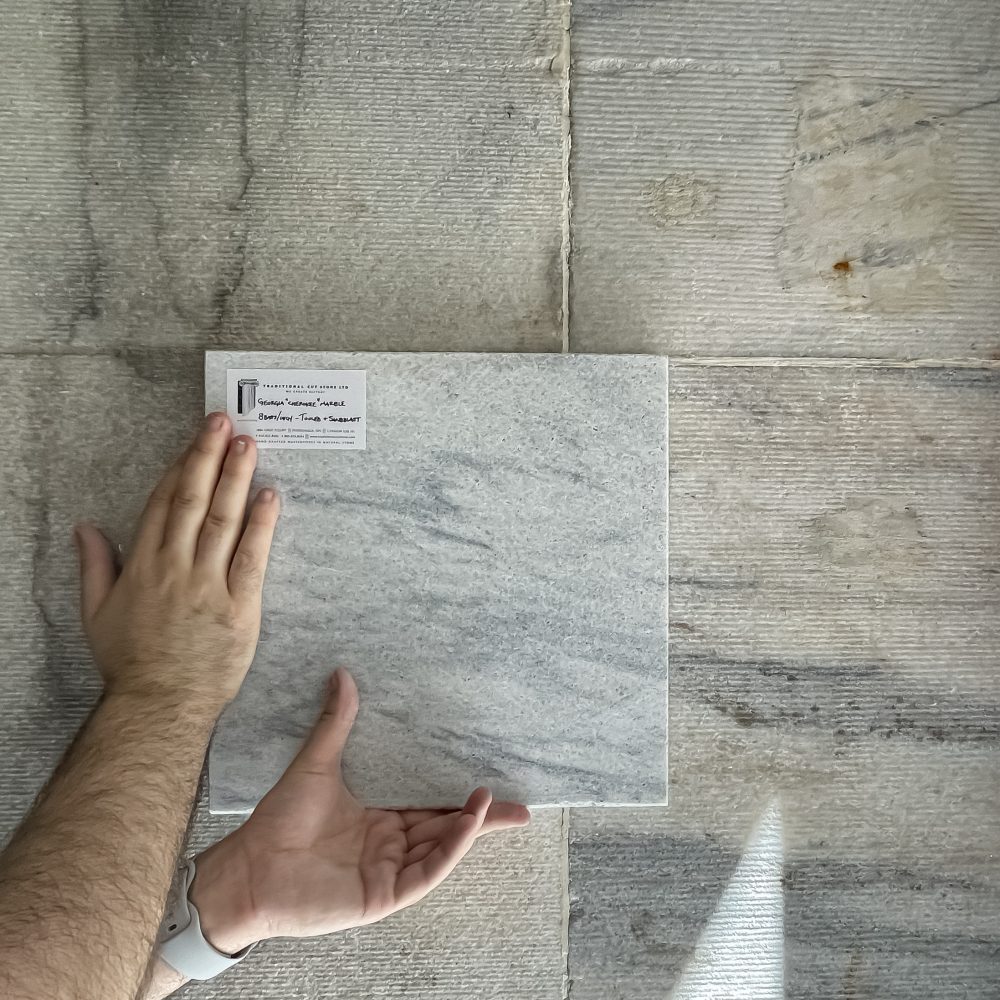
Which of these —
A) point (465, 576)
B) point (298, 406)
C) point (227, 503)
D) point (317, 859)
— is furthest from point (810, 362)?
point (317, 859)

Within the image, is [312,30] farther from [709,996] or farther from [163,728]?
[709,996]

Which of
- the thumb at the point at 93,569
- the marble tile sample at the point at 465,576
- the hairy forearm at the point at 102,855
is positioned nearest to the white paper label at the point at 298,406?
the marble tile sample at the point at 465,576

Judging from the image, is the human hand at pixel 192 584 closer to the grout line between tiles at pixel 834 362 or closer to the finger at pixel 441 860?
the finger at pixel 441 860

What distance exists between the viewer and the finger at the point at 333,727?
3.10 ft

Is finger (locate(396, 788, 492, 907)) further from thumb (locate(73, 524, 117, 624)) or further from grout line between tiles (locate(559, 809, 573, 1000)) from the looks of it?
thumb (locate(73, 524, 117, 624))

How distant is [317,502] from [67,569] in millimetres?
329

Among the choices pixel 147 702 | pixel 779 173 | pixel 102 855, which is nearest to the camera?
pixel 102 855

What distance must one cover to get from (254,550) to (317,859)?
38cm

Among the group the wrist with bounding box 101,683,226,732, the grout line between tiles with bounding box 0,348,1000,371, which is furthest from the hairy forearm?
the grout line between tiles with bounding box 0,348,1000,371

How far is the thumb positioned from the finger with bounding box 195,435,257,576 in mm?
119

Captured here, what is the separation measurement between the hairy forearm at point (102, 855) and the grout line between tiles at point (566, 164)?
2.21 ft

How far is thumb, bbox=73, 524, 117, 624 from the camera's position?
0.95 metres

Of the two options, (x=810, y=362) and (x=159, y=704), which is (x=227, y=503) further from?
(x=810, y=362)

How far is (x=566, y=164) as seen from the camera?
1002 mm
